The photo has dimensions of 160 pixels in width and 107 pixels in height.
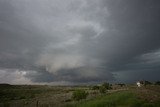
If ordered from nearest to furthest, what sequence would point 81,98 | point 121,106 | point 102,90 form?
point 121,106, point 81,98, point 102,90

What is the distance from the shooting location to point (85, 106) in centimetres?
5309

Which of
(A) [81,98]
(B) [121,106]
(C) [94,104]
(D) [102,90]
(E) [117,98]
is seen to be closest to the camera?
(B) [121,106]

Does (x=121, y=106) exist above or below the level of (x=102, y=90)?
below

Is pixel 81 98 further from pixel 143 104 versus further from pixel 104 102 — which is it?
pixel 143 104

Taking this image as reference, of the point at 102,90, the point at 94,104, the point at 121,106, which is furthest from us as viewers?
the point at 102,90

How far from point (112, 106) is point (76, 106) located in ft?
30.8

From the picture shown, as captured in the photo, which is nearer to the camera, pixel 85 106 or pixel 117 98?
pixel 85 106

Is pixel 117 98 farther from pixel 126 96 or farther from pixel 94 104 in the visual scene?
pixel 94 104

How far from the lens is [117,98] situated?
57.8 metres

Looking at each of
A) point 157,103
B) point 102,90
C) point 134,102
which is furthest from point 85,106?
point 102,90

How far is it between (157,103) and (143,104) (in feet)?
13.8

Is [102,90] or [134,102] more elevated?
[102,90]

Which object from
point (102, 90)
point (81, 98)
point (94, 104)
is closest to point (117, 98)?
point (94, 104)

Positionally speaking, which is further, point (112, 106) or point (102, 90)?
point (102, 90)
